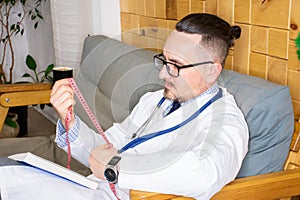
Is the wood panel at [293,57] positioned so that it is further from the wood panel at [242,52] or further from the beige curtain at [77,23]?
the beige curtain at [77,23]

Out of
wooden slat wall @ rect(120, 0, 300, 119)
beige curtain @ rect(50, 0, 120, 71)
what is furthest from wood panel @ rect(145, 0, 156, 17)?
beige curtain @ rect(50, 0, 120, 71)

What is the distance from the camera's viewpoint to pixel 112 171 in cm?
131

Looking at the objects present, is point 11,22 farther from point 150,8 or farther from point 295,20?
point 295,20

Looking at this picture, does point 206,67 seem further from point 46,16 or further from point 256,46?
point 46,16

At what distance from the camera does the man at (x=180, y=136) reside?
4.20 feet

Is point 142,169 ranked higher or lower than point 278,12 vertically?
lower

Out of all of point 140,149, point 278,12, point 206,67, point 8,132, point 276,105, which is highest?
point 278,12

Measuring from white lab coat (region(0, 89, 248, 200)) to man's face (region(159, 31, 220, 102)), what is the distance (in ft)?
0.13

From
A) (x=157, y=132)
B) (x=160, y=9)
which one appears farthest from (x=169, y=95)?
(x=160, y=9)

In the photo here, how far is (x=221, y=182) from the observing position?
131 centimetres

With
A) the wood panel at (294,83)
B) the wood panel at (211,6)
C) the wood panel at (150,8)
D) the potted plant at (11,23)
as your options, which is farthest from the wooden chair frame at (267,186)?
the potted plant at (11,23)

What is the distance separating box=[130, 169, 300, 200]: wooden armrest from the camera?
4.44 feet

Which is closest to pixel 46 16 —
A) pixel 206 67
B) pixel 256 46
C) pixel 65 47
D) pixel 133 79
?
pixel 65 47

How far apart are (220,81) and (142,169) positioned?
1.74 ft
